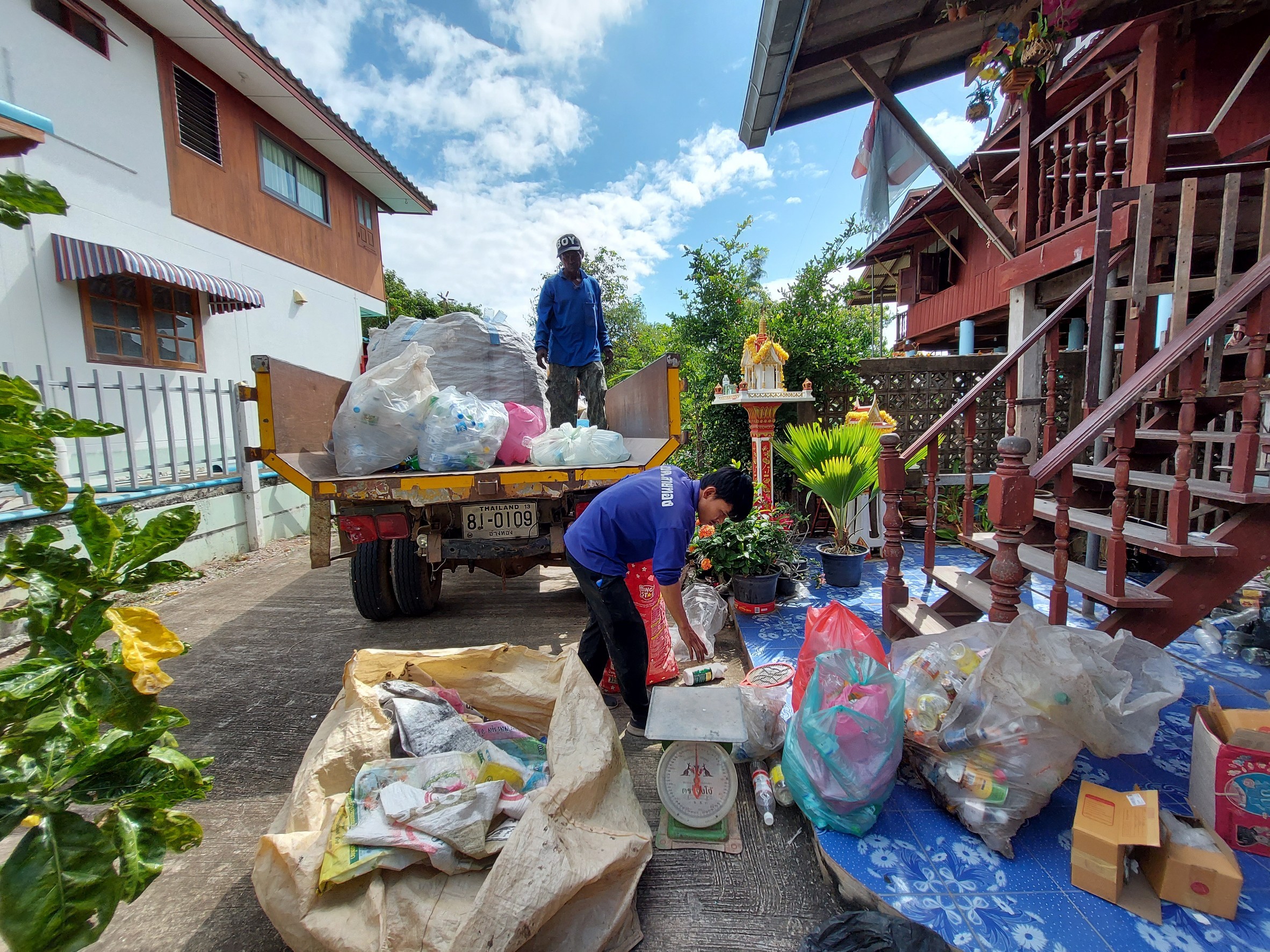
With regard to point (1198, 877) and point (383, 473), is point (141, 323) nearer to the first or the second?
point (383, 473)

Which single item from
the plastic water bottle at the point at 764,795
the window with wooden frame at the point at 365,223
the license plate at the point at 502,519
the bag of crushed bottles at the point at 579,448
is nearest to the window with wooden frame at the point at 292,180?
the window with wooden frame at the point at 365,223

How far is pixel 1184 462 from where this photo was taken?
2025 mm

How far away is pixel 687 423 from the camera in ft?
22.6

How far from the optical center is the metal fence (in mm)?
4391

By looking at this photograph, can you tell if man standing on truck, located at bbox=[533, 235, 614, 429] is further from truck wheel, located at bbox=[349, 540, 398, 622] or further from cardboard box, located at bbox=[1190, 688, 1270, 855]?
cardboard box, located at bbox=[1190, 688, 1270, 855]

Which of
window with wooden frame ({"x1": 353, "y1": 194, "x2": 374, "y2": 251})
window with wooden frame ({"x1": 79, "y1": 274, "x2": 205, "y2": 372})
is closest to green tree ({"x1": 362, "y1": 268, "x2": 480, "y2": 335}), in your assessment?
window with wooden frame ({"x1": 353, "y1": 194, "x2": 374, "y2": 251})

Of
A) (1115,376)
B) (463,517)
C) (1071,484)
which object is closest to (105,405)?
(463,517)

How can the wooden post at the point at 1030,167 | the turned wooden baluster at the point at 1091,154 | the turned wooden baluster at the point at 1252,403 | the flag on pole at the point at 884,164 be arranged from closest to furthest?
1. the turned wooden baluster at the point at 1252,403
2. the turned wooden baluster at the point at 1091,154
3. the flag on pole at the point at 884,164
4. the wooden post at the point at 1030,167

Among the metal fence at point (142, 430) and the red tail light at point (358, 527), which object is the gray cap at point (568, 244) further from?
the metal fence at point (142, 430)

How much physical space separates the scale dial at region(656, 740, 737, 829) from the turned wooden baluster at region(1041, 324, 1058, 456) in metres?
2.44

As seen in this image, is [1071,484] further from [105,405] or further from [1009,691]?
[105,405]

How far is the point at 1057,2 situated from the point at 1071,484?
1776 mm

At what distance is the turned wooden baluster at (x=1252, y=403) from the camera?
6.38ft

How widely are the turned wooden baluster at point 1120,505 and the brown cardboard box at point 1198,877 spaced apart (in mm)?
850
